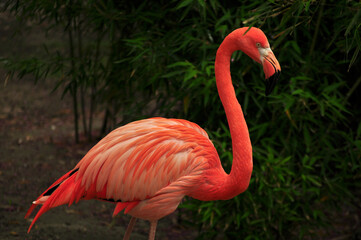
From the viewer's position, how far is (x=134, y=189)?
6.69ft

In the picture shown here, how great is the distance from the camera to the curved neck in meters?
2.08

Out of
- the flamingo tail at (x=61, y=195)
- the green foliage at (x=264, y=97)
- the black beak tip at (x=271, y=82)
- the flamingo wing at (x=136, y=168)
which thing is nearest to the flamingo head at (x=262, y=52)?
the black beak tip at (x=271, y=82)

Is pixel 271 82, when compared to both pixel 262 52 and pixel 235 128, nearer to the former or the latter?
pixel 262 52

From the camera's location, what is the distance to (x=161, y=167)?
205 centimetres

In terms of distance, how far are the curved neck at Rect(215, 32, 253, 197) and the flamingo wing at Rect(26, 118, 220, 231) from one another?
13 cm

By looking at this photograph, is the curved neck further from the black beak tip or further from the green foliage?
the green foliage

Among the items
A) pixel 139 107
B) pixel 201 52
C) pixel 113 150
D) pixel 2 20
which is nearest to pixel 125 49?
pixel 139 107

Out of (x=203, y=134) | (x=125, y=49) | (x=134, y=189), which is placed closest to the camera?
(x=134, y=189)

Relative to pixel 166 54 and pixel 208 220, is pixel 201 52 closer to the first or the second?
pixel 166 54

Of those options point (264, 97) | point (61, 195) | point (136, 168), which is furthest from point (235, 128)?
point (264, 97)

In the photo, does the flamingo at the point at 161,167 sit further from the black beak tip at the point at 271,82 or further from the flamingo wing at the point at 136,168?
the black beak tip at the point at 271,82

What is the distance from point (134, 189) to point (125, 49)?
1.76 meters

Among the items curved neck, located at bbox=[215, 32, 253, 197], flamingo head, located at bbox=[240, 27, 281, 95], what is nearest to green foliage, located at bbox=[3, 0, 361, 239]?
curved neck, located at bbox=[215, 32, 253, 197]

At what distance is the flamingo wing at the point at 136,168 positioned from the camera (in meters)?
2.04
